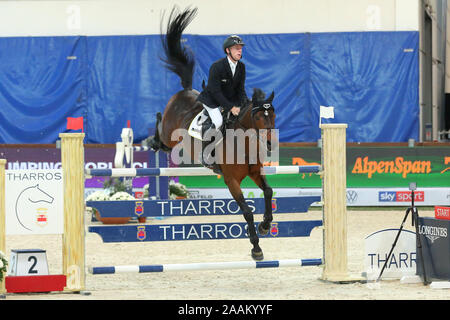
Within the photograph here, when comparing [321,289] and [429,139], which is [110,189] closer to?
[321,289]

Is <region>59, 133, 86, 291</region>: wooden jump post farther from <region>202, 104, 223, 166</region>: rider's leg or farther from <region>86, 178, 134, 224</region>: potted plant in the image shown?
<region>86, 178, 134, 224</region>: potted plant

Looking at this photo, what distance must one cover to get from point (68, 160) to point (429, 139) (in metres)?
12.5

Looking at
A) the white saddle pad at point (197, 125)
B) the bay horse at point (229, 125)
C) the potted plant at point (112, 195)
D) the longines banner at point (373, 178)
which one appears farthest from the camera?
the longines banner at point (373, 178)

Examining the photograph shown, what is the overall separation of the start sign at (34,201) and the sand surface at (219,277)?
0.60 metres

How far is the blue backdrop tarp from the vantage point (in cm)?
1692

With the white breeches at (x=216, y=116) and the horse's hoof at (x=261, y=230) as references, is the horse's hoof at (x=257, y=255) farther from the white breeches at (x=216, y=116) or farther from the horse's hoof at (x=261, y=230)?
the white breeches at (x=216, y=116)

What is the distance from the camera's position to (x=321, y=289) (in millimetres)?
6820

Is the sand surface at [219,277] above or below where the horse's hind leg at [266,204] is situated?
below

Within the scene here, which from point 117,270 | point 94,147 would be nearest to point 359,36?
point 94,147

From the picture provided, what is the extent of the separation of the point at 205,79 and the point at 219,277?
9512 mm

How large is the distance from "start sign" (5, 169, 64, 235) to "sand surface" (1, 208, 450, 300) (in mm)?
600

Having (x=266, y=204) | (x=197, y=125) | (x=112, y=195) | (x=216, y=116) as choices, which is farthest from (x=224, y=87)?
(x=112, y=195)

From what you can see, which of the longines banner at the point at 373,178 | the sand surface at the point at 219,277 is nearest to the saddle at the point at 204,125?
the sand surface at the point at 219,277

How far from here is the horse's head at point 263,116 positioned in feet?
21.0
